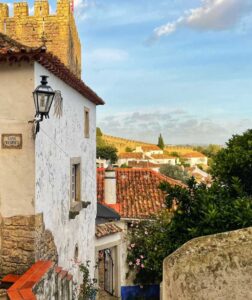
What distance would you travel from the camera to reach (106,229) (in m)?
14.1

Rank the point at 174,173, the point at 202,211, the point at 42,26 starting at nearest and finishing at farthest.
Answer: the point at 202,211, the point at 42,26, the point at 174,173

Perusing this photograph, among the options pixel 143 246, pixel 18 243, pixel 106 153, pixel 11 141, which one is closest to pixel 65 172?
pixel 11 141

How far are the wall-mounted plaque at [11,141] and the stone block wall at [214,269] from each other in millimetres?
4359

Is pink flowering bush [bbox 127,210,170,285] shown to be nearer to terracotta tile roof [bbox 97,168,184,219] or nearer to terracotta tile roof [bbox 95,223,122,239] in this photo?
terracotta tile roof [bbox 97,168,184,219]

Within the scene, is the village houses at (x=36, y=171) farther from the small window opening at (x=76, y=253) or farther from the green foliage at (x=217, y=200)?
the green foliage at (x=217, y=200)

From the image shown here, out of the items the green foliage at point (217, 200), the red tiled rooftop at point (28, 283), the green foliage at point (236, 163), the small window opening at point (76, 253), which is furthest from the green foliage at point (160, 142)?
the red tiled rooftop at point (28, 283)

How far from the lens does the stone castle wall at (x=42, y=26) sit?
15.7 meters

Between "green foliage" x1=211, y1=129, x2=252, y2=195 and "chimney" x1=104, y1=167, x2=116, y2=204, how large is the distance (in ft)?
23.6

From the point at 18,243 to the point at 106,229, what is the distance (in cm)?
741

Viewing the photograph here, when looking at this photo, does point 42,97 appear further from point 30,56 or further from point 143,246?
point 143,246

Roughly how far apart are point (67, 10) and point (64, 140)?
8.67 meters

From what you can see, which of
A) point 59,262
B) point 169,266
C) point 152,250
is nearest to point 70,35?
point 152,250

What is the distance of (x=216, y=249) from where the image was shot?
3055 millimetres

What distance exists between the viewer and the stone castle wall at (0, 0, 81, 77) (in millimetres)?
15680
